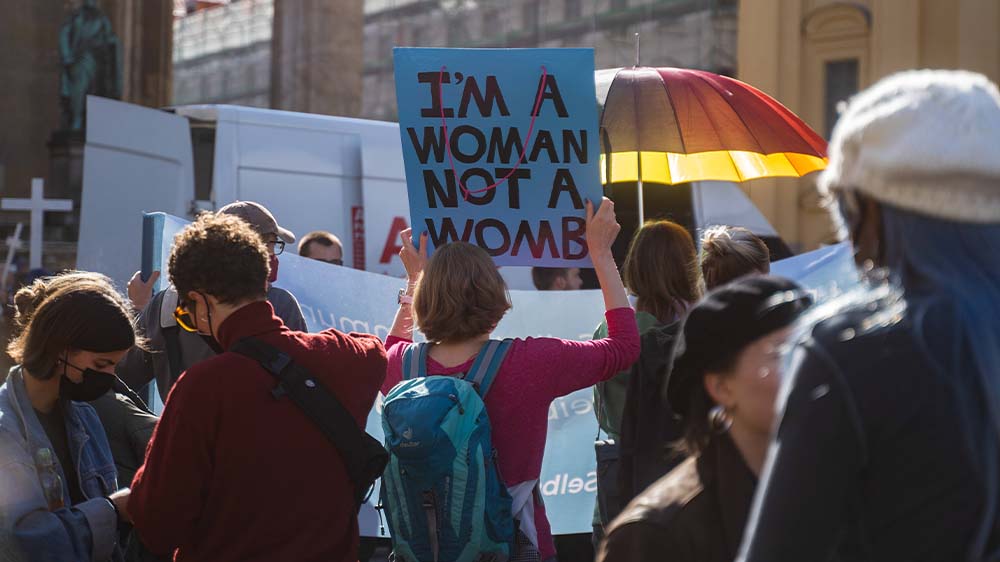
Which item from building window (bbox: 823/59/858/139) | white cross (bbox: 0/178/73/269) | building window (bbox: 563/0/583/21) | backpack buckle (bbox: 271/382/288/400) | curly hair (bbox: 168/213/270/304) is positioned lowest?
backpack buckle (bbox: 271/382/288/400)

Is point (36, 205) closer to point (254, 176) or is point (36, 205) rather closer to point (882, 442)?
point (254, 176)

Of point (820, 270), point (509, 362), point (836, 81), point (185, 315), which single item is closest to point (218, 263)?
point (185, 315)

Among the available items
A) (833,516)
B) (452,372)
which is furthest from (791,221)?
(833,516)

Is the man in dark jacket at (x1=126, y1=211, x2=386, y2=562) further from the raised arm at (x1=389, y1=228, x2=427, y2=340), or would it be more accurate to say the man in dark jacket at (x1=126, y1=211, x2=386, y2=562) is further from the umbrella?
the umbrella

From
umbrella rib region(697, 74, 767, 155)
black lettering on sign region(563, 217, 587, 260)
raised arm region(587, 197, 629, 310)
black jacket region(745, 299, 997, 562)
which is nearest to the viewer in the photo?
black jacket region(745, 299, 997, 562)

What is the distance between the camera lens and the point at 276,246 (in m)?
4.96

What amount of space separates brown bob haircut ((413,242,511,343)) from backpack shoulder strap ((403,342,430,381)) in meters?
0.06

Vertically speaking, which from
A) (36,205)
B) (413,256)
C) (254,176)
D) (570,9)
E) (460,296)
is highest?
(570,9)

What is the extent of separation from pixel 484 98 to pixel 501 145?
0.52ft

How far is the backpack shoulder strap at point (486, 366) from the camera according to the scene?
3445 millimetres

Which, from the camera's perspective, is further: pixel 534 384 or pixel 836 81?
pixel 836 81

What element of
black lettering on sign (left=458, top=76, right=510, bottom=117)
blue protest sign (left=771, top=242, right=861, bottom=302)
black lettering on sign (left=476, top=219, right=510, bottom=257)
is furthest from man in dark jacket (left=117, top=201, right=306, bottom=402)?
blue protest sign (left=771, top=242, right=861, bottom=302)

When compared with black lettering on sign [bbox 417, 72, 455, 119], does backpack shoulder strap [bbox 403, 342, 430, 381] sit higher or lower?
lower

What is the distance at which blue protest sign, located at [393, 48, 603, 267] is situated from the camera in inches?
172
